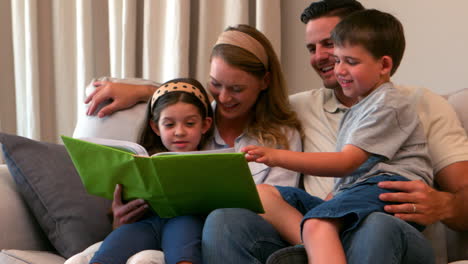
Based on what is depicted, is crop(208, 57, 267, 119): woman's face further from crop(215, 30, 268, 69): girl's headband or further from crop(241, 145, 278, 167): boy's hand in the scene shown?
crop(241, 145, 278, 167): boy's hand

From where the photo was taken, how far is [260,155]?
1.38m

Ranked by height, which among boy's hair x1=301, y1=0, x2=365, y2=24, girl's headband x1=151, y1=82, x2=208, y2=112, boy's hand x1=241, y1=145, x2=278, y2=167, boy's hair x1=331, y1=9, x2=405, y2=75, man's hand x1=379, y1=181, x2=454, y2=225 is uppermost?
boy's hair x1=301, y1=0, x2=365, y2=24

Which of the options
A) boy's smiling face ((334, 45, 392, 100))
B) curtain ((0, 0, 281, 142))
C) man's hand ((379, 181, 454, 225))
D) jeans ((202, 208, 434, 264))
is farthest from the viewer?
curtain ((0, 0, 281, 142))

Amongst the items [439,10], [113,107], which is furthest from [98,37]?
[439,10]

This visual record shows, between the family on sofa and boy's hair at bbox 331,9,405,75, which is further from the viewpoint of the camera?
boy's hair at bbox 331,9,405,75

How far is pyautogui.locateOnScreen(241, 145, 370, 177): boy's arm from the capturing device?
1393mm

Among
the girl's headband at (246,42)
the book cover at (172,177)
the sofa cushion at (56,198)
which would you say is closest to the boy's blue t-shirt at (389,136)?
the book cover at (172,177)

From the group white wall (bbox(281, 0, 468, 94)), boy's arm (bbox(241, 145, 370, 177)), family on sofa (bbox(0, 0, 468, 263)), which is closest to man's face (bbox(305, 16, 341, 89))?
family on sofa (bbox(0, 0, 468, 263))

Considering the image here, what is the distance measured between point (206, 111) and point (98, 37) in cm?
105

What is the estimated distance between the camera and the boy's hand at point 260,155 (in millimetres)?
1371

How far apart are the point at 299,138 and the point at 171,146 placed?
0.40 metres

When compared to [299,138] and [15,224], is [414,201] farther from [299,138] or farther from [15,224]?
[15,224]

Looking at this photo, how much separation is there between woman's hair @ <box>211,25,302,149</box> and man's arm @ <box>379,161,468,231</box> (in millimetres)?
489

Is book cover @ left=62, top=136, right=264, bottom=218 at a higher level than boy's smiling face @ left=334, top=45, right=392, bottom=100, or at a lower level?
lower
